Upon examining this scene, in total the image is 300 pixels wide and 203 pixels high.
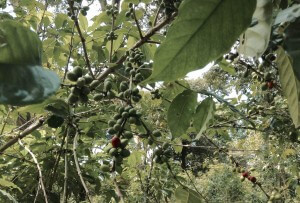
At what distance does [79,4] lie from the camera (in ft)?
4.54

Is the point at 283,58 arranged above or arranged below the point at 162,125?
above

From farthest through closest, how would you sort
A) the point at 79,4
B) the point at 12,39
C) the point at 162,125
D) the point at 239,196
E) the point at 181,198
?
1. the point at 239,196
2. the point at 162,125
3. the point at 79,4
4. the point at 181,198
5. the point at 12,39

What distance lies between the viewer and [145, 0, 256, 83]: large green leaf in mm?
355

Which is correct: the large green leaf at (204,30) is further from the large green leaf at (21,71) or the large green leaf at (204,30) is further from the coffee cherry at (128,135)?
the coffee cherry at (128,135)

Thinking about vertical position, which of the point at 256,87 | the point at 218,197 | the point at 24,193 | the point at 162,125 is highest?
the point at 256,87

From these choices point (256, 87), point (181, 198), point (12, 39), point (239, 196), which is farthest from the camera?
point (239, 196)

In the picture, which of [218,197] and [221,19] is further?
[218,197]

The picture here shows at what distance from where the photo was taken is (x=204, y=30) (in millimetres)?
369

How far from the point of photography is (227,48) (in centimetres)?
36

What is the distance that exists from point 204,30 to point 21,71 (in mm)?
178

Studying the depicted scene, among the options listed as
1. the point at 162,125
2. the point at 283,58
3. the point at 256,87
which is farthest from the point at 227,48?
the point at 256,87

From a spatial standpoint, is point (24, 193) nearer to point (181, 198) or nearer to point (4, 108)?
point (4, 108)

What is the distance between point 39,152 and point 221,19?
5.24 feet

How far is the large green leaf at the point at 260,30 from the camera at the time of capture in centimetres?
36
